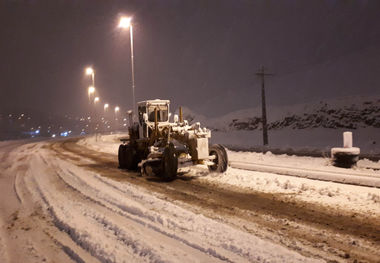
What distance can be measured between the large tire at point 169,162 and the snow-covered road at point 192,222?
0.44 meters

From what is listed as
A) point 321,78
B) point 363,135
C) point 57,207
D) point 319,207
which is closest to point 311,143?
point 363,135

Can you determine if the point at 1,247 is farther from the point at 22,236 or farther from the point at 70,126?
the point at 70,126

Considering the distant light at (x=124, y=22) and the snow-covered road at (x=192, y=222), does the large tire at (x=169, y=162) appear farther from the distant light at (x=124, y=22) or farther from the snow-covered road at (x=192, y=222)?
the distant light at (x=124, y=22)

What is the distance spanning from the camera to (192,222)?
595 centimetres

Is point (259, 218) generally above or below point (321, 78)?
below

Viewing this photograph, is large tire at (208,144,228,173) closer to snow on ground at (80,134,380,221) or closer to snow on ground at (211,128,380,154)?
snow on ground at (80,134,380,221)

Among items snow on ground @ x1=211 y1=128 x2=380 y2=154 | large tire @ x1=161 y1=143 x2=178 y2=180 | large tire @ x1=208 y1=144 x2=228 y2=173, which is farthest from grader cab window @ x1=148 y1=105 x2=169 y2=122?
snow on ground @ x1=211 y1=128 x2=380 y2=154

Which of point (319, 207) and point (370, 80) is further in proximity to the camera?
point (370, 80)

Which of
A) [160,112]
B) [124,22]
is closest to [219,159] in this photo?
[160,112]

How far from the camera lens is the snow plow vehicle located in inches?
424

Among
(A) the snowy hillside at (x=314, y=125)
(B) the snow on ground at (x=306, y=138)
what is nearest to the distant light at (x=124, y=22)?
(B) the snow on ground at (x=306, y=138)

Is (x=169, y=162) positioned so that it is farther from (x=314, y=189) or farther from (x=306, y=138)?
(x=306, y=138)

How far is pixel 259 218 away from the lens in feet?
20.5

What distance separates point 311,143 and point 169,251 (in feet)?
111
